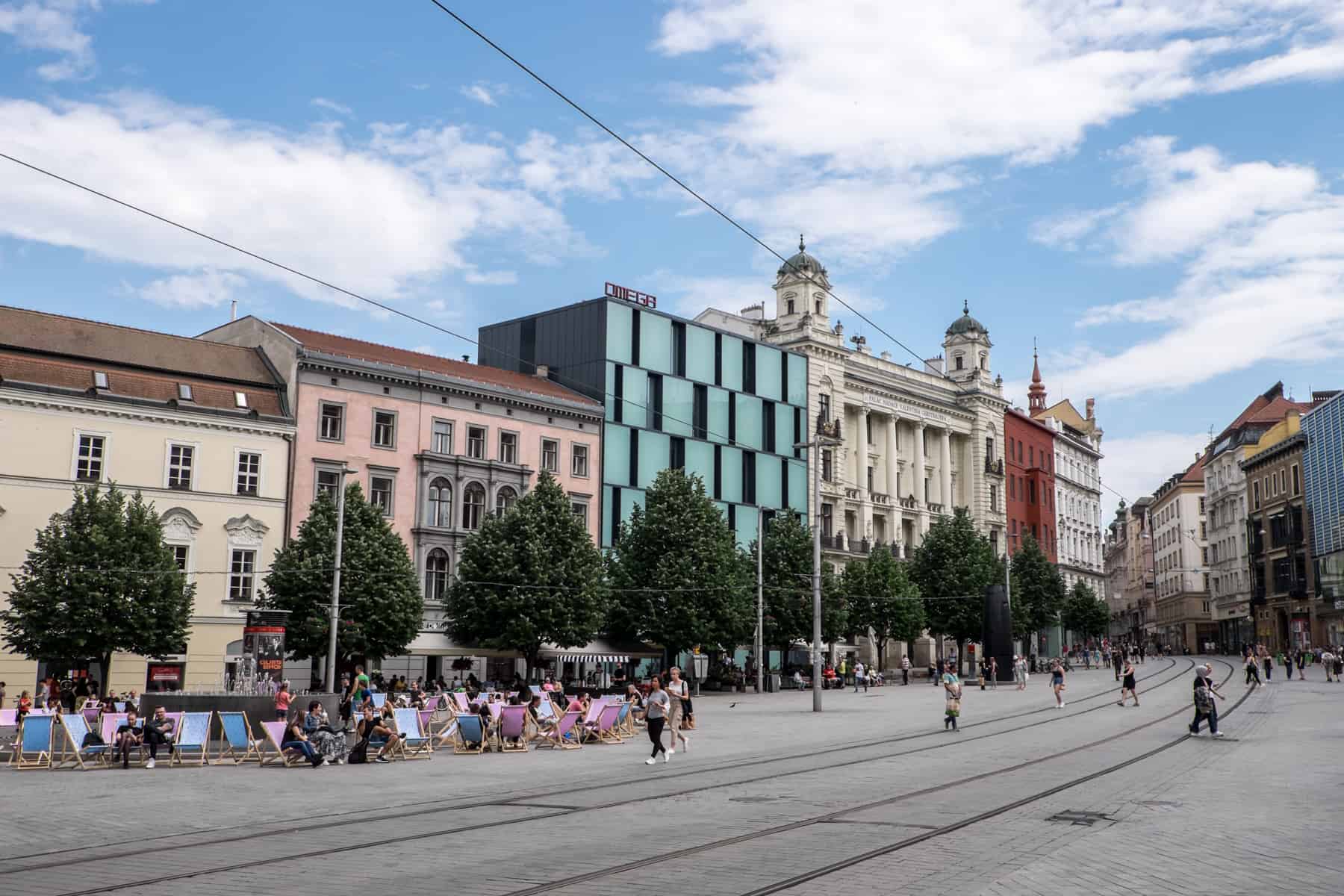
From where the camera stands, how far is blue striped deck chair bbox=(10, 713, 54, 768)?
21688 mm

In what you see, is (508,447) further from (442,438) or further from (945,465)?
(945,465)

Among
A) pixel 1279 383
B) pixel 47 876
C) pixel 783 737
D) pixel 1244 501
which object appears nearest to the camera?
pixel 47 876

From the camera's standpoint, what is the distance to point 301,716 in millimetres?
23391

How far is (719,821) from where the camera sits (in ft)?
44.9

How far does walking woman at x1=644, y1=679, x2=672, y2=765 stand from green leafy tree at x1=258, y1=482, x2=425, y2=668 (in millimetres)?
21794

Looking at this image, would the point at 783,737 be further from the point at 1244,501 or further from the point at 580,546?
the point at 1244,501

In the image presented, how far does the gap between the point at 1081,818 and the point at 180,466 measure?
3902cm

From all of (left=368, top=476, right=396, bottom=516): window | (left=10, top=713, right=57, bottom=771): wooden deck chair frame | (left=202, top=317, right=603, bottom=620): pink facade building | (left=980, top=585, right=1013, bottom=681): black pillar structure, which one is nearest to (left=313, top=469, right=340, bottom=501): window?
(left=202, top=317, right=603, bottom=620): pink facade building

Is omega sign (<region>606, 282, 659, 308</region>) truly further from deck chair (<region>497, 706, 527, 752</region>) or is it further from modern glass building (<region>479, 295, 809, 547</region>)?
deck chair (<region>497, 706, 527, 752</region>)

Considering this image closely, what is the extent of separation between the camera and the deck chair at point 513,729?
2578 centimetres

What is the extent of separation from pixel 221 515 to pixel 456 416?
11544 mm

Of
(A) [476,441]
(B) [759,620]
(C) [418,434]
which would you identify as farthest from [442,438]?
(B) [759,620]

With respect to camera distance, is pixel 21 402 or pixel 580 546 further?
pixel 580 546

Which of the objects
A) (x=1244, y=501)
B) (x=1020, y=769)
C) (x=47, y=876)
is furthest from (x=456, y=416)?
(x=1244, y=501)
